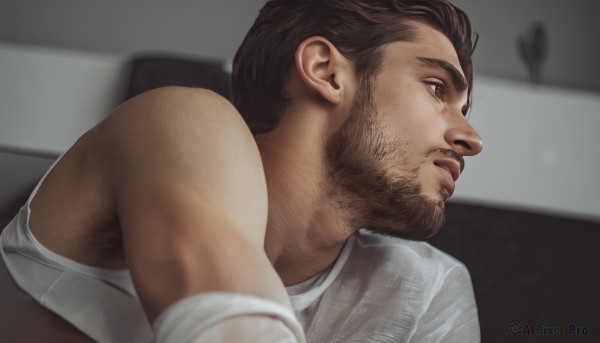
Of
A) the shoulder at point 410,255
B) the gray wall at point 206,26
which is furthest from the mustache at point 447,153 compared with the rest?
the gray wall at point 206,26

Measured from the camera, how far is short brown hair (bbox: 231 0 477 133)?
448 mm

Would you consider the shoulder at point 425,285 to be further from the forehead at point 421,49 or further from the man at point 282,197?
the forehead at point 421,49

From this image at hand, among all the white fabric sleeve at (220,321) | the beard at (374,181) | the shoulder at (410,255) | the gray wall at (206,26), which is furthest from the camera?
the gray wall at (206,26)

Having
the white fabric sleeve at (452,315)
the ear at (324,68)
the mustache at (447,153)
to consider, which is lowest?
the white fabric sleeve at (452,315)

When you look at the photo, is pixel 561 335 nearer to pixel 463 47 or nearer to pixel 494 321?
pixel 494 321

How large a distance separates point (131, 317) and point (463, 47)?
12.7 inches

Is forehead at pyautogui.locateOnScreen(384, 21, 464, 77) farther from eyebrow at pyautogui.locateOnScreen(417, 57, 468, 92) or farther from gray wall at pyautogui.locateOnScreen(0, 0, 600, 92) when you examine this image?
gray wall at pyautogui.locateOnScreen(0, 0, 600, 92)

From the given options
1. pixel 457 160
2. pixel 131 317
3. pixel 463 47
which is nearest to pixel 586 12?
Answer: pixel 463 47

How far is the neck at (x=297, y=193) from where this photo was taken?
42cm

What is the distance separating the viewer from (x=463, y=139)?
1.38ft

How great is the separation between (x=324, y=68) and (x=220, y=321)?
0.81ft

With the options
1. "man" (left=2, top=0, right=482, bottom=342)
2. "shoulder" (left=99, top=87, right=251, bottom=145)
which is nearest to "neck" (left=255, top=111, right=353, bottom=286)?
"man" (left=2, top=0, right=482, bottom=342)

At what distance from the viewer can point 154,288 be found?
0.77ft

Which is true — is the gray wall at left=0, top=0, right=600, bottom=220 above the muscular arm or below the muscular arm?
below
